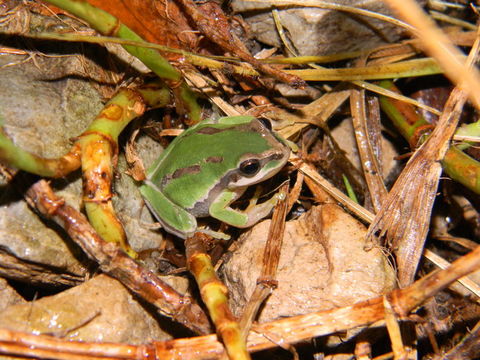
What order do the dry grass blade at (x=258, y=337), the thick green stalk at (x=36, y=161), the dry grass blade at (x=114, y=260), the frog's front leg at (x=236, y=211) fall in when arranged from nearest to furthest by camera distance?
the thick green stalk at (x=36, y=161)
the dry grass blade at (x=258, y=337)
the dry grass blade at (x=114, y=260)
the frog's front leg at (x=236, y=211)

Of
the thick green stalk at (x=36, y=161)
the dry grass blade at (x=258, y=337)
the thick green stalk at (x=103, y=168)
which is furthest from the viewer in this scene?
the thick green stalk at (x=103, y=168)

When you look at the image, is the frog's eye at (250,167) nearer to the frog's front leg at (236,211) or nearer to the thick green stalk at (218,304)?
the frog's front leg at (236,211)

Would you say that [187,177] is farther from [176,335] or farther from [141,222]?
[176,335]

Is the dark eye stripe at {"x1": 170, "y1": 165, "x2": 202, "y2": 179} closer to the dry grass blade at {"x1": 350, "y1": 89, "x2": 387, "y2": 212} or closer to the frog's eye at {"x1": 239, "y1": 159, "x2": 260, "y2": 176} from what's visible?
the frog's eye at {"x1": 239, "y1": 159, "x2": 260, "y2": 176}

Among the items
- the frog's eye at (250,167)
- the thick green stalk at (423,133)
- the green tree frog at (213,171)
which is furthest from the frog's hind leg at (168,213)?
the thick green stalk at (423,133)

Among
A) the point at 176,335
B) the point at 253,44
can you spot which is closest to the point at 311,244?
the point at 176,335

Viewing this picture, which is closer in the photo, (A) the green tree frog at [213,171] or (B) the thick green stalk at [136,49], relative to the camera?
(B) the thick green stalk at [136,49]

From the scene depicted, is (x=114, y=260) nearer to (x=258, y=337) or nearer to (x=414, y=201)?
(x=258, y=337)
